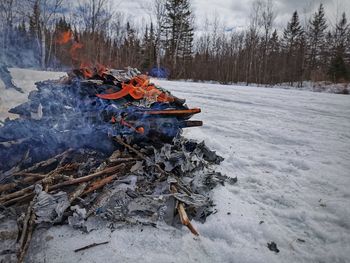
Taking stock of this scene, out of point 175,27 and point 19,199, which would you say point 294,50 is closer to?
point 175,27

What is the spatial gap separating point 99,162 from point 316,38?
42.3 m

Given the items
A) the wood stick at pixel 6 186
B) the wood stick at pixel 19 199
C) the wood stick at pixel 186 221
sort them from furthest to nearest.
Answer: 1. the wood stick at pixel 6 186
2. the wood stick at pixel 19 199
3. the wood stick at pixel 186 221

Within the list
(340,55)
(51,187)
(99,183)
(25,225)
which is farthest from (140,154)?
(340,55)

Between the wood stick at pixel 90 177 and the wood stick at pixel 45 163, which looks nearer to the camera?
the wood stick at pixel 90 177

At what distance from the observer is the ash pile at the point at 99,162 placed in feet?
7.48

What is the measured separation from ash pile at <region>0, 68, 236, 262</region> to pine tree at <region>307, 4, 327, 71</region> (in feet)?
128

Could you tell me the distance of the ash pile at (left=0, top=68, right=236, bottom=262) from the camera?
2.28 m

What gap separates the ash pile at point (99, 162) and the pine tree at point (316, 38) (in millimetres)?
38927

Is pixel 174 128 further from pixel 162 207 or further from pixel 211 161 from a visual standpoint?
pixel 162 207

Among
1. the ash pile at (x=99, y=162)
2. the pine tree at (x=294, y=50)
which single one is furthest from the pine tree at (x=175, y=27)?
the ash pile at (x=99, y=162)

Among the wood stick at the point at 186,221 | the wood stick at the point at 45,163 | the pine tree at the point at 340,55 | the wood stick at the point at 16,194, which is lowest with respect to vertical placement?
the wood stick at the point at 186,221

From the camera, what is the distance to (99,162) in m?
3.09

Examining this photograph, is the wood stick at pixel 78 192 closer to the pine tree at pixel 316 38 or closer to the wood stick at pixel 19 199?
the wood stick at pixel 19 199

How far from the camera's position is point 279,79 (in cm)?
3359
